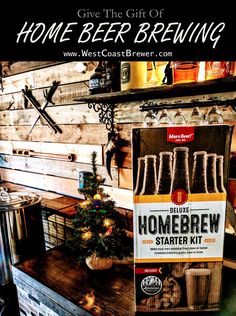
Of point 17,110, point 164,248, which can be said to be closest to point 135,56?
point 164,248

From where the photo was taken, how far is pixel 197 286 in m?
1.02

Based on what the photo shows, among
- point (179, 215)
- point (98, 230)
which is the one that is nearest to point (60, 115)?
point (98, 230)

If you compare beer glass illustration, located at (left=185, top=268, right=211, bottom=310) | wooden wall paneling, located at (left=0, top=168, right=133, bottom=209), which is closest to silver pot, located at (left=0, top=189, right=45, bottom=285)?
wooden wall paneling, located at (left=0, top=168, right=133, bottom=209)

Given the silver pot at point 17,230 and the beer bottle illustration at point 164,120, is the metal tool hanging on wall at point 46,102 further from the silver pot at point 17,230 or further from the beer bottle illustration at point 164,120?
the beer bottle illustration at point 164,120

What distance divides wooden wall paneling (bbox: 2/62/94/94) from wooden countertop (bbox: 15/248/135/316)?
134 centimetres

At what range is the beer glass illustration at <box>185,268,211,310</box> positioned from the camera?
3.32 ft

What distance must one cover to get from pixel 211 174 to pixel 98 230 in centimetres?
71

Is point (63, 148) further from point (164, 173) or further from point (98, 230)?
point (164, 173)

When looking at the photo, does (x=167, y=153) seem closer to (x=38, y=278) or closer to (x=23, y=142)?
(x=38, y=278)

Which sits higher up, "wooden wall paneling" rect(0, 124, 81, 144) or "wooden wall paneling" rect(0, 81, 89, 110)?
"wooden wall paneling" rect(0, 81, 89, 110)

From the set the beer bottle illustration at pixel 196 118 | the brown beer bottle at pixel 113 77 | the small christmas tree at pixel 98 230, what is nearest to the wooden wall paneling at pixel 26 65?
Answer: the brown beer bottle at pixel 113 77

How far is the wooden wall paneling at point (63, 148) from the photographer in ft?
6.56

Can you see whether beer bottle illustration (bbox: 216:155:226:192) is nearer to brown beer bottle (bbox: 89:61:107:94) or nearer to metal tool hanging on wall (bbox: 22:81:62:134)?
brown beer bottle (bbox: 89:61:107:94)

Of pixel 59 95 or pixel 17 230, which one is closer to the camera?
pixel 17 230
